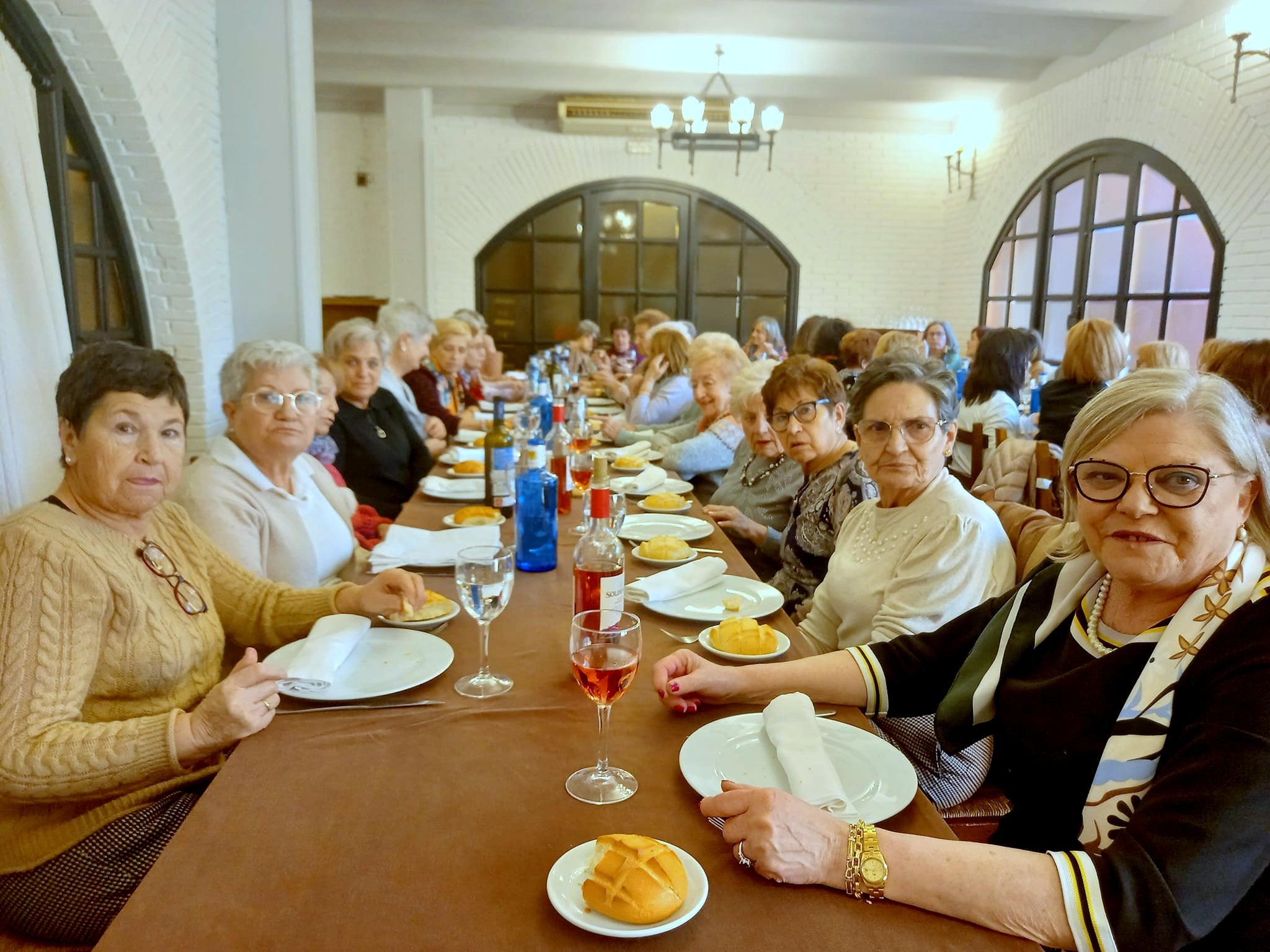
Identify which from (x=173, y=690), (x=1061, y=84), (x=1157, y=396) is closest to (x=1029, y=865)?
(x=1157, y=396)

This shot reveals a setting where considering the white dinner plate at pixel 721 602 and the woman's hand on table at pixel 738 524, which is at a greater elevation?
the white dinner plate at pixel 721 602

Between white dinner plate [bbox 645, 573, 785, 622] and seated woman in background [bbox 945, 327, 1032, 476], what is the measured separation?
3056 millimetres

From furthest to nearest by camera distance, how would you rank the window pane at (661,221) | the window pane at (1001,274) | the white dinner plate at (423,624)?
the window pane at (661,221), the window pane at (1001,274), the white dinner plate at (423,624)

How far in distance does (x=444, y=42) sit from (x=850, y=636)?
6.44m

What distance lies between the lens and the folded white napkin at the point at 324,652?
135 cm

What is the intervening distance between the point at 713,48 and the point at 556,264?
2831 millimetres

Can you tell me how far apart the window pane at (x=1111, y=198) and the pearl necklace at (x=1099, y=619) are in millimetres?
6308

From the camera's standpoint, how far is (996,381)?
15.4 feet

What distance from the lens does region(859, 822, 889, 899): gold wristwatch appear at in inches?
36.4

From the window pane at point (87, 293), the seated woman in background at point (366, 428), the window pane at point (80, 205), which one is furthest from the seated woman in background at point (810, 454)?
the window pane at point (80, 205)

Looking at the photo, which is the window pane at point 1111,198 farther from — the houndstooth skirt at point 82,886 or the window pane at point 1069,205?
the houndstooth skirt at point 82,886

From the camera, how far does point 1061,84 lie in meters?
7.21

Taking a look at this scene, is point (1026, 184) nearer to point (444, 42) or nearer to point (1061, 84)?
point (1061, 84)

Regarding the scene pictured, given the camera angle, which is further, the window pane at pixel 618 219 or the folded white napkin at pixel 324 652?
the window pane at pixel 618 219
